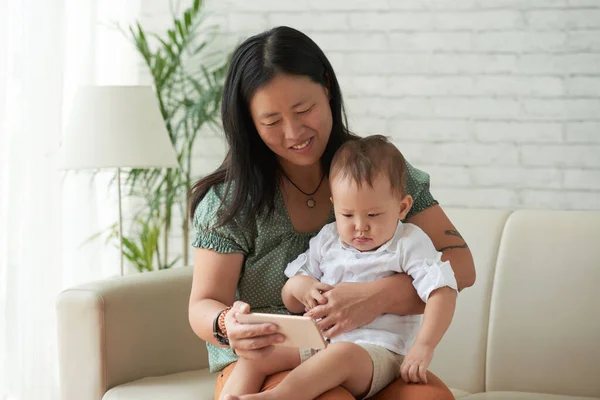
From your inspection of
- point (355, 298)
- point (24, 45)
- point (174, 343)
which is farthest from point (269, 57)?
point (24, 45)

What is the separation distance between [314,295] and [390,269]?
0.18 m

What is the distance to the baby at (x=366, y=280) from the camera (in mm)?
1668

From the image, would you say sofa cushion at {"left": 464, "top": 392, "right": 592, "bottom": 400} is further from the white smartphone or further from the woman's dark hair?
the white smartphone

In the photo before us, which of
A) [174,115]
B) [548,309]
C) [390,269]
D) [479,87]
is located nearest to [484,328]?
[548,309]

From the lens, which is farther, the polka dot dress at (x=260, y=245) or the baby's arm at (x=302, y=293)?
the polka dot dress at (x=260, y=245)

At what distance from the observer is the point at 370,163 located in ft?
5.86

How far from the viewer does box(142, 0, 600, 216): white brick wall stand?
3.37 m

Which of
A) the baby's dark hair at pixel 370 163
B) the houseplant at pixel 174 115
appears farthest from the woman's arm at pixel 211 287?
the houseplant at pixel 174 115

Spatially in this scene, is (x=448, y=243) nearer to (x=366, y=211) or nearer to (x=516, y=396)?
(x=366, y=211)

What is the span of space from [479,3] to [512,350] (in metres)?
1.63

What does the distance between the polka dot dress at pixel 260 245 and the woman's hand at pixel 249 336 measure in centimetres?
30

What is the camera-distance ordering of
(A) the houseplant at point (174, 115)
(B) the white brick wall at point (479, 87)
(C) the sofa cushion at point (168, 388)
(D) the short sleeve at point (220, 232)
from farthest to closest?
(A) the houseplant at point (174, 115) → (B) the white brick wall at point (479, 87) → (C) the sofa cushion at point (168, 388) → (D) the short sleeve at point (220, 232)

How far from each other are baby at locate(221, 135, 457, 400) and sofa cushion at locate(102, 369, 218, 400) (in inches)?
18.2

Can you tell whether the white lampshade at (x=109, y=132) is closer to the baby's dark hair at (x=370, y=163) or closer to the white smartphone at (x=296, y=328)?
the baby's dark hair at (x=370, y=163)
